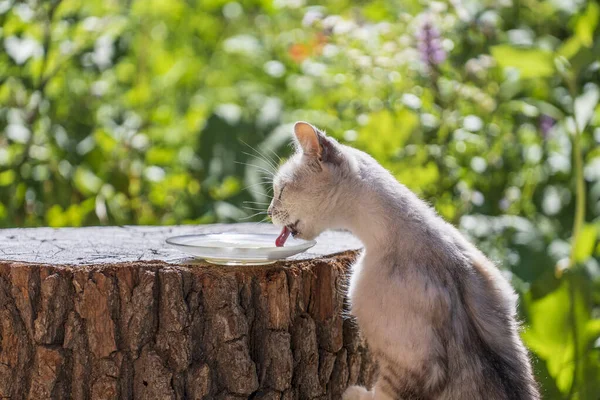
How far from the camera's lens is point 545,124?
4027 millimetres

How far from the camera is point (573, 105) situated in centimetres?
331

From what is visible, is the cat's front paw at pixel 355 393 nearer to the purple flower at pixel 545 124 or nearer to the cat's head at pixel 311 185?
the cat's head at pixel 311 185

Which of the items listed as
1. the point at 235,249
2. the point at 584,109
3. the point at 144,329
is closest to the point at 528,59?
the point at 584,109

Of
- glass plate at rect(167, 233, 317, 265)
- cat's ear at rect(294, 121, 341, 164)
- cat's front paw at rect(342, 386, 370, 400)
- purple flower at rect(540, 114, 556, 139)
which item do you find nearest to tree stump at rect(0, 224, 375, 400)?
glass plate at rect(167, 233, 317, 265)

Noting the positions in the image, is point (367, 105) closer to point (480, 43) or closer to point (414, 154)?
point (414, 154)

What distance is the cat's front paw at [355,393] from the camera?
2.05 m

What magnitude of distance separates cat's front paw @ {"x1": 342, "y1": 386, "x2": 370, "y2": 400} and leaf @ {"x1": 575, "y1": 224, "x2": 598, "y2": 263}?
4.73 feet

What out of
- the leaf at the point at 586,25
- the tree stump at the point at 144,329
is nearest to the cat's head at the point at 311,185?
the tree stump at the point at 144,329

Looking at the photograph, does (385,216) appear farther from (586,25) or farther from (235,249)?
(586,25)

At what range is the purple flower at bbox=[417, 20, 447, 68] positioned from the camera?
3.52 meters

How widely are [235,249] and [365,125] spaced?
5.74 feet

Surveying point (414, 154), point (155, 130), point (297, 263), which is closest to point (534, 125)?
point (414, 154)

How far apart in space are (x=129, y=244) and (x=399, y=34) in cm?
228

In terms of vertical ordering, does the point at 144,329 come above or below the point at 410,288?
below
